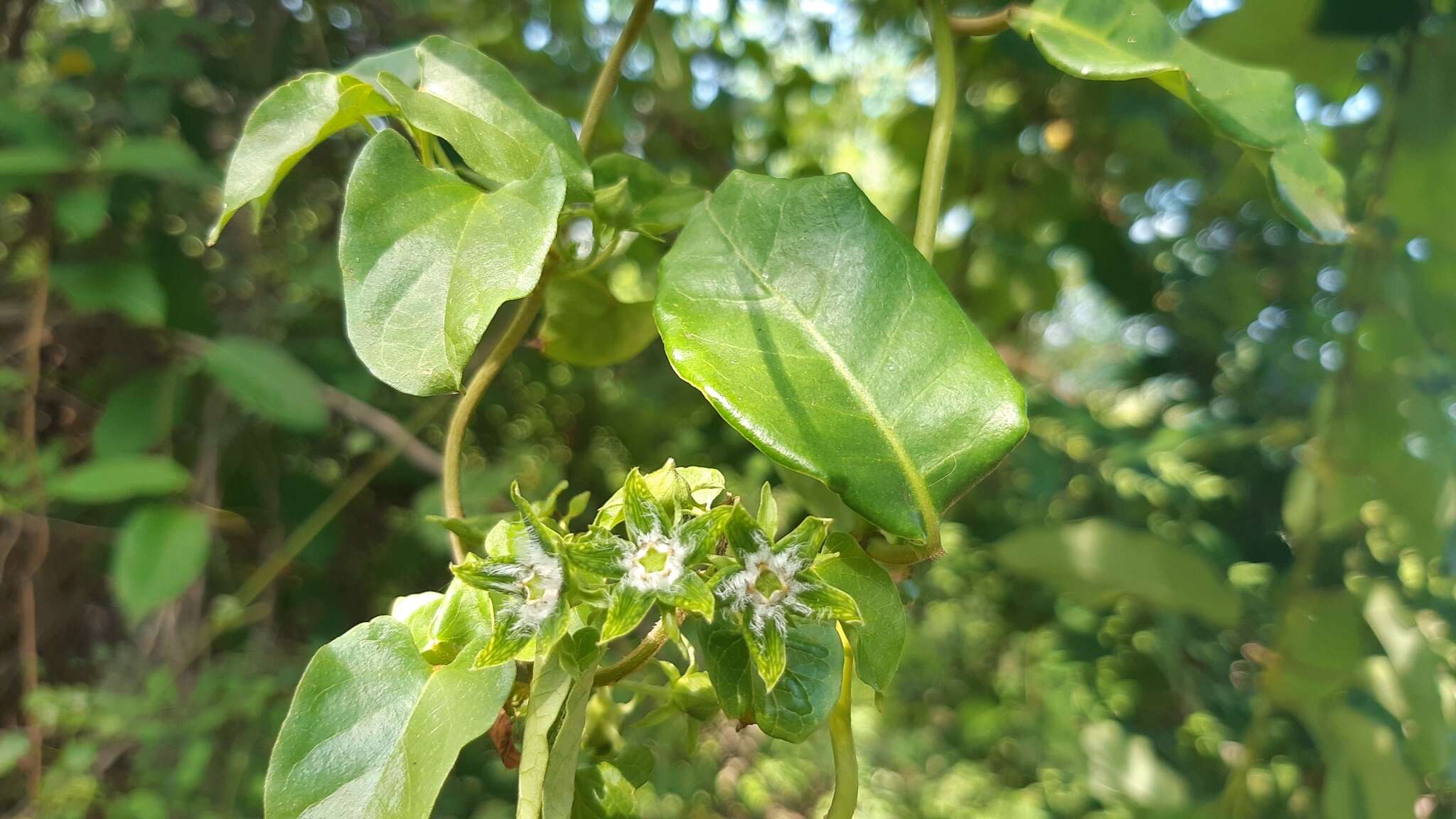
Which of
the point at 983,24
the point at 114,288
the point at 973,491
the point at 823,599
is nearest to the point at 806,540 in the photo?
the point at 823,599

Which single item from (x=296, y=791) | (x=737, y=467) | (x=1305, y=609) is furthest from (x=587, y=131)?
(x=737, y=467)

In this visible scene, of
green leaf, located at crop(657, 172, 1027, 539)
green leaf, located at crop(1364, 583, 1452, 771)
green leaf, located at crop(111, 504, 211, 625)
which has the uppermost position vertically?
green leaf, located at crop(657, 172, 1027, 539)

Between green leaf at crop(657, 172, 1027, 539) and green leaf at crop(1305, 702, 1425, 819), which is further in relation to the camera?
green leaf at crop(1305, 702, 1425, 819)

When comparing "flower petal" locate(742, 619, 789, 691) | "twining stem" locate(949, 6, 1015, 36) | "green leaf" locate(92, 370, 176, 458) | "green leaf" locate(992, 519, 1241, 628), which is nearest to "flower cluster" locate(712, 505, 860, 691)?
"flower petal" locate(742, 619, 789, 691)

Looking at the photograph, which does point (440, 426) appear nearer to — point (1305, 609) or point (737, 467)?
point (737, 467)

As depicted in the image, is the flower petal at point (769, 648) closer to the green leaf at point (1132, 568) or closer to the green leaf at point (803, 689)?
the green leaf at point (803, 689)

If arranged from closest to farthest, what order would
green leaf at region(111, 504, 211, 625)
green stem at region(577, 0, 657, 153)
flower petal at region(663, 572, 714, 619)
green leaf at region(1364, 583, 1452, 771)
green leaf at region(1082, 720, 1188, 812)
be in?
1. flower petal at region(663, 572, 714, 619)
2. green stem at region(577, 0, 657, 153)
3. green leaf at region(1364, 583, 1452, 771)
4. green leaf at region(1082, 720, 1188, 812)
5. green leaf at region(111, 504, 211, 625)

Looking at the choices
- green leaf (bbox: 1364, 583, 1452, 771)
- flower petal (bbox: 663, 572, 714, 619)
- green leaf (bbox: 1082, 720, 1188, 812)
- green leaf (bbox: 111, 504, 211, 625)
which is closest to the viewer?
flower petal (bbox: 663, 572, 714, 619)

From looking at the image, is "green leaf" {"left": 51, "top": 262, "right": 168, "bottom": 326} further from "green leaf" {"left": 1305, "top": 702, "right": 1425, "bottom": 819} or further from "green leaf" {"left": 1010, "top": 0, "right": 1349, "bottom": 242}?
"green leaf" {"left": 1305, "top": 702, "right": 1425, "bottom": 819}
